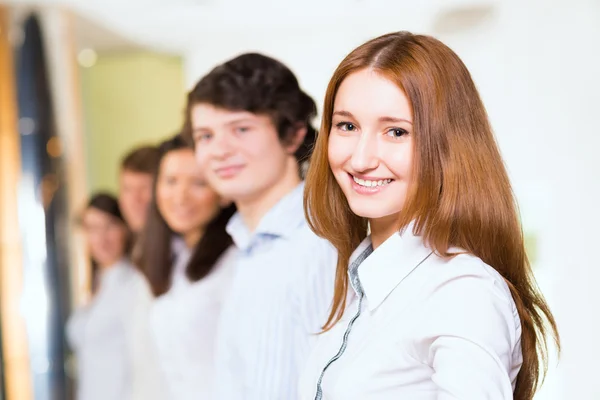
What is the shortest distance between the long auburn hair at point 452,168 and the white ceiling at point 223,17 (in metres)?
1.02

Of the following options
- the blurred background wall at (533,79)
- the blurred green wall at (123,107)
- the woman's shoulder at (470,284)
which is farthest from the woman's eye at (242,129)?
the blurred green wall at (123,107)

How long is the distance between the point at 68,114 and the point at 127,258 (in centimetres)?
70

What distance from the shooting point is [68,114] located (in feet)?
9.95

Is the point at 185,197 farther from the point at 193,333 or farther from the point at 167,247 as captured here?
the point at 193,333

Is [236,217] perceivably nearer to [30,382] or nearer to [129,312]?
[129,312]

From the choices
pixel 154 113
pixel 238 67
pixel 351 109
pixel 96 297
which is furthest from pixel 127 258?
pixel 351 109

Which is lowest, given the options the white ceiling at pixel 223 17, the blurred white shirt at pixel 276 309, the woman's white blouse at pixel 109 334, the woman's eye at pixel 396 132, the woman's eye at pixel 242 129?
the woman's white blouse at pixel 109 334

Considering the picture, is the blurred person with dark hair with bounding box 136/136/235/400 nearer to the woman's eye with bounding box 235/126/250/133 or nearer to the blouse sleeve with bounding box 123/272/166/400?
the blouse sleeve with bounding box 123/272/166/400

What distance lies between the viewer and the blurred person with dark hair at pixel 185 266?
188cm

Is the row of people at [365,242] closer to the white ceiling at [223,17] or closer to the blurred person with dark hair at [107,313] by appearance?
the white ceiling at [223,17]

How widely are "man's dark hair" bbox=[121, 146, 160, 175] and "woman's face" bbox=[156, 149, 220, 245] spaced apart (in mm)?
573

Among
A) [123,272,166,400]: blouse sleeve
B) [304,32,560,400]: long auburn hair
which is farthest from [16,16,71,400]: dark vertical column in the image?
[304,32,560,400]: long auburn hair

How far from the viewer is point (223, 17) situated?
234 cm

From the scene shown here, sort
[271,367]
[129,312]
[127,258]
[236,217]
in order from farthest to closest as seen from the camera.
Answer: [127,258] < [129,312] < [236,217] < [271,367]
